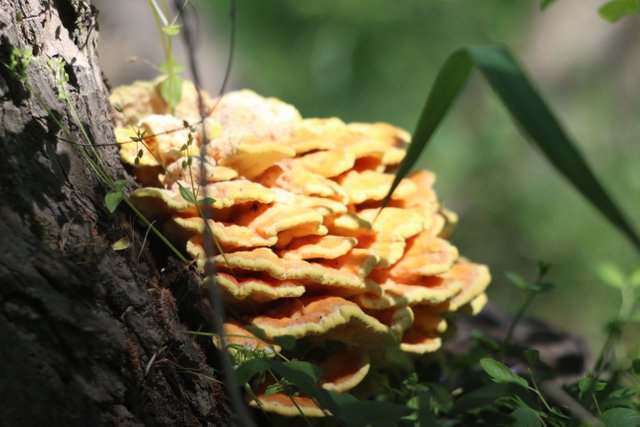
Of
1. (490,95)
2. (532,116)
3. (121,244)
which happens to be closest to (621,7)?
(532,116)

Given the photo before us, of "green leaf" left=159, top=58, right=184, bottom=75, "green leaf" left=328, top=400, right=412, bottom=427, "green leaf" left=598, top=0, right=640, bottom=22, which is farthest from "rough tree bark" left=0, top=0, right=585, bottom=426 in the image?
"green leaf" left=598, top=0, right=640, bottom=22

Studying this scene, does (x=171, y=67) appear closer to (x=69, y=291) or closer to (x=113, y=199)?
(x=113, y=199)

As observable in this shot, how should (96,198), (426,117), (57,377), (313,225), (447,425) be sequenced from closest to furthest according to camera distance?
(426,117), (57,377), (447,425), (96,198), (313,225)

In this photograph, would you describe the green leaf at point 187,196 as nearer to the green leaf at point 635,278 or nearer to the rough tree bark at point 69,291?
the rough tree bark at point 69,291

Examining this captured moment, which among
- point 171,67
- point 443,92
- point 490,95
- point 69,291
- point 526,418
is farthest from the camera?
point 490,95

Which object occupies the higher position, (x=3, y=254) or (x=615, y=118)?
(x=615, y=118)

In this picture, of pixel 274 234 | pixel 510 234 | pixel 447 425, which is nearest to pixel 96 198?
pixel 274 234

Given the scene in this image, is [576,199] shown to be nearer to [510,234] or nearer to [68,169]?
[510,234]
